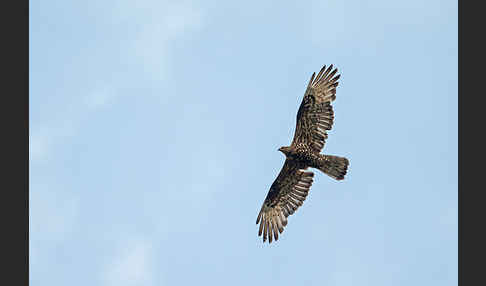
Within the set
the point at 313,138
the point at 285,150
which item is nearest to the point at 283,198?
the point at 285,150

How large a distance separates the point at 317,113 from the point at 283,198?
3.08 meters

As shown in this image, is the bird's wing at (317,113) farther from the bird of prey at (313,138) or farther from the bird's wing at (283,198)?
the bird's wing at (283,198)

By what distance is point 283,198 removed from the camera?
23.2 m

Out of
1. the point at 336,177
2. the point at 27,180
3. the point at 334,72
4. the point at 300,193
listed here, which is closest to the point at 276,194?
the point at 300,193

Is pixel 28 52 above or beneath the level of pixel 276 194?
above

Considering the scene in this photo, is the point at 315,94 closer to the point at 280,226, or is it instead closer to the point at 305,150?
the point at 305,150

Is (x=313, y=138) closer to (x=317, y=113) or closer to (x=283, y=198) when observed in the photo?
(x=317, y=113)

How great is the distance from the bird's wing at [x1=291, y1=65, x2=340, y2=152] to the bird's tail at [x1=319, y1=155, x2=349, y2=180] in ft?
1.69

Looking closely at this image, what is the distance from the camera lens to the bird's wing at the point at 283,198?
22922 millimetres

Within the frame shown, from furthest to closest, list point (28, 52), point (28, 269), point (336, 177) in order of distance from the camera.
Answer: point (336, 177), point (28, 52), point (28, 269)

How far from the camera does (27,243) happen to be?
53.1 ft

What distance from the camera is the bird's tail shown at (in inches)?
837

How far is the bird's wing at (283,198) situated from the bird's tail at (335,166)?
140cm

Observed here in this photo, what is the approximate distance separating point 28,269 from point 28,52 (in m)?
5.18
